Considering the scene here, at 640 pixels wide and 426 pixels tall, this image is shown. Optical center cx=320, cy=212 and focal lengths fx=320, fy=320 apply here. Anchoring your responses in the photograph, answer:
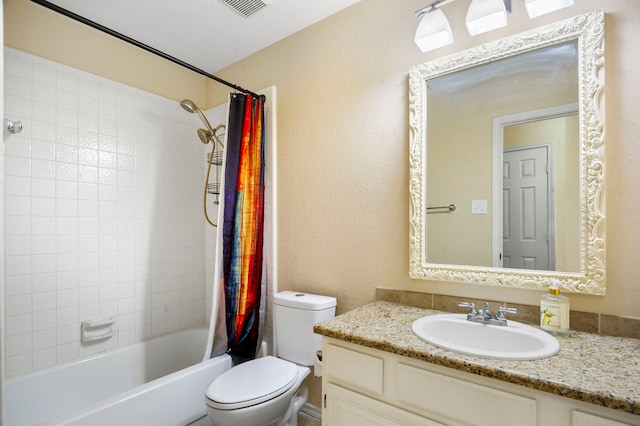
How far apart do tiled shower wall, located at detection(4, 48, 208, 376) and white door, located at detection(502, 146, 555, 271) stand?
218 cm

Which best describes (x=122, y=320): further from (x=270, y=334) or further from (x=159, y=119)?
(x=159, y=119)

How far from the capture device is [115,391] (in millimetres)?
1949

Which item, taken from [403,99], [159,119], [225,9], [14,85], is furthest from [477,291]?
[14,85]

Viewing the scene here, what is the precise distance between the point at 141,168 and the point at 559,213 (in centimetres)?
242

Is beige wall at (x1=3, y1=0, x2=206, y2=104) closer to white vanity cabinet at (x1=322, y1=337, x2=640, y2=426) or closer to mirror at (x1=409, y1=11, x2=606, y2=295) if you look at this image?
mirror at (x1=409, y1=11, x2=606, y2=295)

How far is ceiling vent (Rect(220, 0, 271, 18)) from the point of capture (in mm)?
1764

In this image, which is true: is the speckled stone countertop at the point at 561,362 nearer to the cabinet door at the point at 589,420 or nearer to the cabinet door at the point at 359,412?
the cabinet door at the point at 589,420

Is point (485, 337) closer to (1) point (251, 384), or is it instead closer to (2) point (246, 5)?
(1) point (251, 384)

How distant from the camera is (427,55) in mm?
1565

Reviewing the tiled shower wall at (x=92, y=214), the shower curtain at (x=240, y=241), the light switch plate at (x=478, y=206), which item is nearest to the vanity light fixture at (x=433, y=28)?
the light switch plate at (x=478, y=206)

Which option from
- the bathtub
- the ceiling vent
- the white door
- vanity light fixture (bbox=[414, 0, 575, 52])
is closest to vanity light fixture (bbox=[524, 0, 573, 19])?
vanity light fixture (bbox=[414, 0, 575, 52])

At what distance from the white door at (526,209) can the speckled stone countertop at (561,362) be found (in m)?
0.31

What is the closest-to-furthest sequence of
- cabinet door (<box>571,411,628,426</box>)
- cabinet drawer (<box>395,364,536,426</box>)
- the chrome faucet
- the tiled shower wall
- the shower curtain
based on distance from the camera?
cabinet door (<box>571,411,628,426</box>), cabinet drawer (<box>395,364,536,426</box>), the chrome faucet, the tiled shower wall, the shower curtain

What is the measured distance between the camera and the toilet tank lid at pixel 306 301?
174cm
